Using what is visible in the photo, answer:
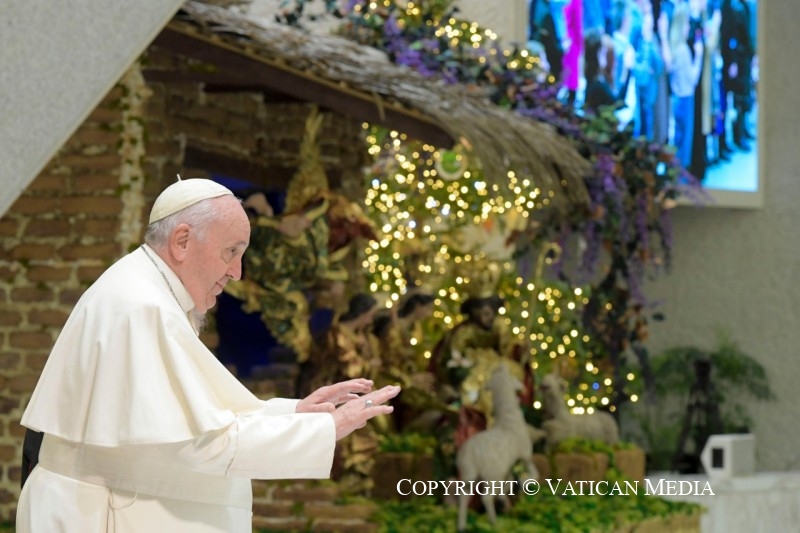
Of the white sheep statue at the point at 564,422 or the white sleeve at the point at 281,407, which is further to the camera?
the white sheep statue at the point at 564,422

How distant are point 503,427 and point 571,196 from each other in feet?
4.52

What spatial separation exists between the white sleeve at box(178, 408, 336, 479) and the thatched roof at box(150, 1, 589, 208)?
4065 millimetres

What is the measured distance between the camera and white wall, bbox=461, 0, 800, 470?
15016 millimetres

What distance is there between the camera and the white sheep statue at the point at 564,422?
9.68m

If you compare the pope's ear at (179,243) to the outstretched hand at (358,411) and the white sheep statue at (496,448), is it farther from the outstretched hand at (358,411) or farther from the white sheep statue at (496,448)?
the white sheep statue at (496,448)

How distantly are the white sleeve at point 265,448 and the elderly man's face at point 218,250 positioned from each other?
32cm

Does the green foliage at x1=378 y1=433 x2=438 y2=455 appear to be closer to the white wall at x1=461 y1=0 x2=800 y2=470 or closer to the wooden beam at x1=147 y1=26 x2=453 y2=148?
the wooden beam at x1=147 y1=26 x2=453 y2=148

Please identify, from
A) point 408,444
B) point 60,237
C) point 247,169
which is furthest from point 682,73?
point 60,237

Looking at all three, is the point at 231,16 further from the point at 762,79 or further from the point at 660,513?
the point at 762,79

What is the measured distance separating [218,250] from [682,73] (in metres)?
12.9

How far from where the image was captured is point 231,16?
7199mm

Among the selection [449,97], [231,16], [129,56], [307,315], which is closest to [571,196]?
[449,97]

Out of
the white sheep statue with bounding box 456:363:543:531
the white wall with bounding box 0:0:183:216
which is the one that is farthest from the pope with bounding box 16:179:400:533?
the white sheep statue with bounding box 456:363:543:531

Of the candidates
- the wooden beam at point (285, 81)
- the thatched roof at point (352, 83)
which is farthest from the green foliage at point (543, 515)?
the wooden beam at point (285, 81)
